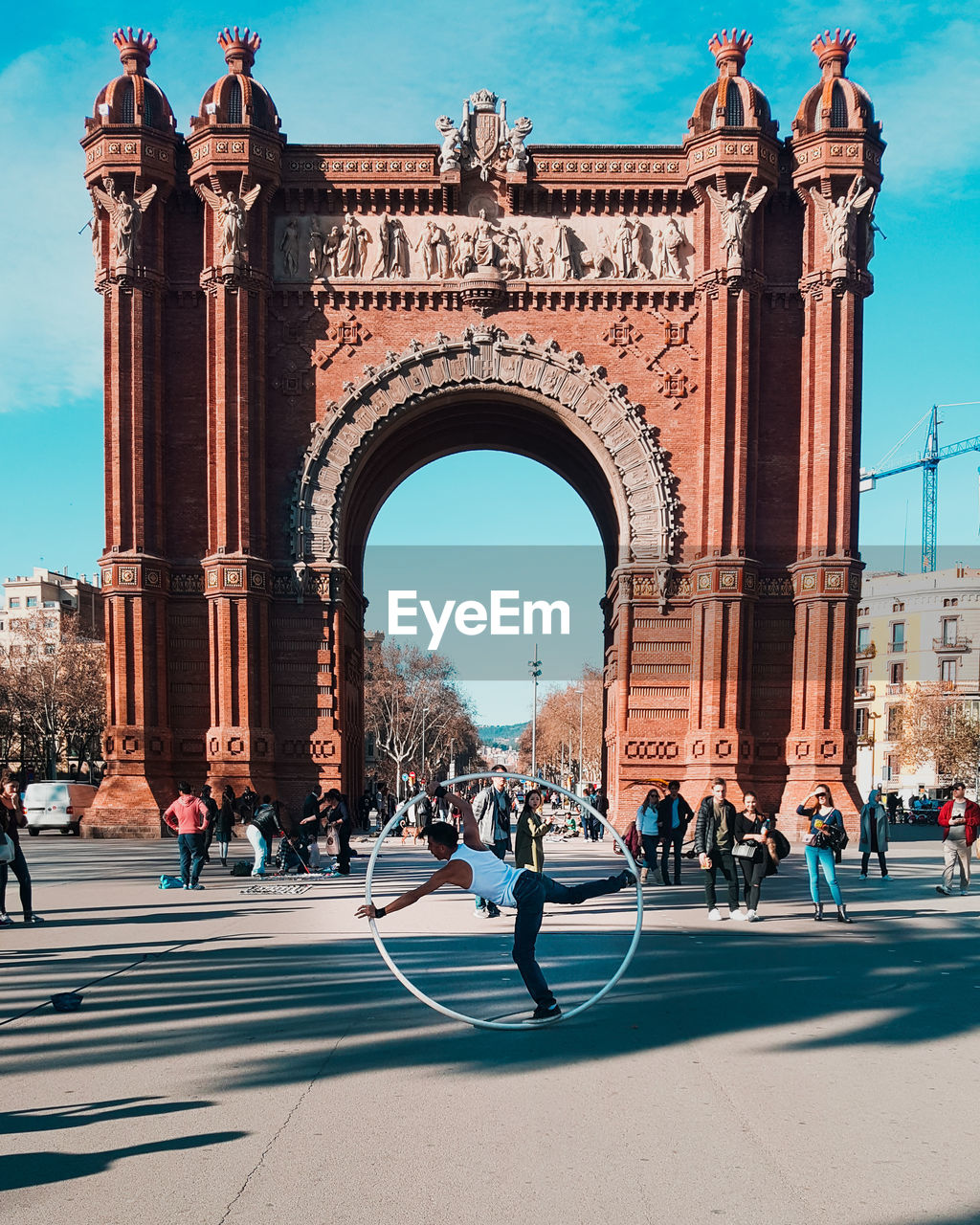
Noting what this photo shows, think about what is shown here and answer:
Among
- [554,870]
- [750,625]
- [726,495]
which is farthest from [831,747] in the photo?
[554,870]

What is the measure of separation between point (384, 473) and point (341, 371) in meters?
5.38

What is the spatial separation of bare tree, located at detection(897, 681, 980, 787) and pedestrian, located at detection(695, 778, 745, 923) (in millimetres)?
55072

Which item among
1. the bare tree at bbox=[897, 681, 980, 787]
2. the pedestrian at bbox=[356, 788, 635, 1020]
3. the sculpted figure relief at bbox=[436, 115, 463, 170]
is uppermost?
the sculpted figure relief at bbox=[436, 115, 463, 170]

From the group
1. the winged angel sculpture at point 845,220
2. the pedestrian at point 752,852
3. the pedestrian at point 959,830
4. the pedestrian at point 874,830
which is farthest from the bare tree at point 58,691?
the pedestrian at point 752,852

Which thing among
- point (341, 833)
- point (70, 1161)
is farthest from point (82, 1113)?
point (341, 833)

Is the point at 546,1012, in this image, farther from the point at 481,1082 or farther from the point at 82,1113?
the point at 82,1113

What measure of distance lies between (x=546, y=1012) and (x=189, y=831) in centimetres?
1206

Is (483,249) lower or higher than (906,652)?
higher

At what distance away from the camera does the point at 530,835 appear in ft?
43.7

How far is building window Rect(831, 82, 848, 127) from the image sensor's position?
3375 centimetres

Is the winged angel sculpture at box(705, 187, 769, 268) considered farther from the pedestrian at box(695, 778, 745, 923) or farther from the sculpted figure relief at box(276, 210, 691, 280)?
the pedestrian at box(695, 778, 745, 923)

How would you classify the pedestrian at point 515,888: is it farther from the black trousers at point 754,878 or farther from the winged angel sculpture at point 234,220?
the winged angel sculpture at point 234,220

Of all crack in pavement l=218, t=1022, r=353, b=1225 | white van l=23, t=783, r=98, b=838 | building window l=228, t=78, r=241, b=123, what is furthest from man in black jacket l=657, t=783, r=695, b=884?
white van l=23, t=783, r=98, b=838

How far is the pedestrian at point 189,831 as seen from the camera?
20359mm
